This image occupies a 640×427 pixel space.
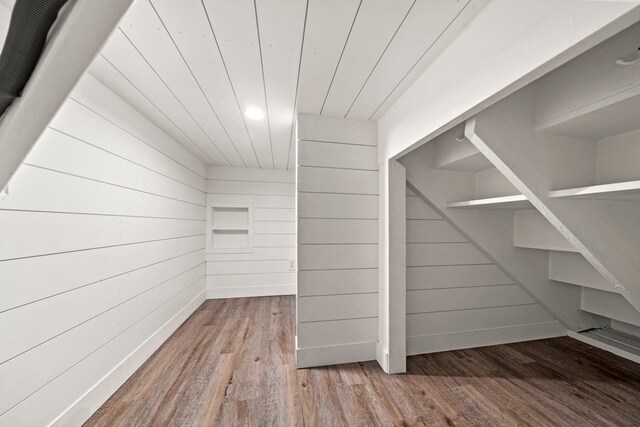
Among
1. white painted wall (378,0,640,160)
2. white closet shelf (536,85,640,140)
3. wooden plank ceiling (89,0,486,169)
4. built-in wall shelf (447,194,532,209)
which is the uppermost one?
wooden plank ceiling (89,0,486,169)

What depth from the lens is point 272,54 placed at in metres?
1.17

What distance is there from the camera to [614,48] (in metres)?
0.88

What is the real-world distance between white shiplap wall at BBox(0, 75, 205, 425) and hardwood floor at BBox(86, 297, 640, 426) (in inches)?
11.2

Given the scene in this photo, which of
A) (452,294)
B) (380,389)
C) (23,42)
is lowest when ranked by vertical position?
(380,389)

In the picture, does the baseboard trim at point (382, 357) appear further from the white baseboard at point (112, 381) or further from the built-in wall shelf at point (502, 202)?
the white baseboard at point (112, 381)

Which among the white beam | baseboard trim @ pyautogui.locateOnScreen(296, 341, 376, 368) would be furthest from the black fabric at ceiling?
baseboard trim @ pyautogui.locateOnScreen(296, 341, 376, 368)

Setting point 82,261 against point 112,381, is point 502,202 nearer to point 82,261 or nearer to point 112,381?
point 82,261

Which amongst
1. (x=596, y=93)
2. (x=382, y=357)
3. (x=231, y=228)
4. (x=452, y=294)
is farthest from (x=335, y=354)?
(x=231, y=228)

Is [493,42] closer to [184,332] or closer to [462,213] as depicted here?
[462,213]

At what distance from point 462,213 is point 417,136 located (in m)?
1.00

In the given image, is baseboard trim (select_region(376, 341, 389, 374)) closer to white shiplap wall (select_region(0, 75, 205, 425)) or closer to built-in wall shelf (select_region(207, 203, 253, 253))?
white shiplap wall (select_region(0, 75, 205, 425))

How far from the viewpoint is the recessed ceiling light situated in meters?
1.73

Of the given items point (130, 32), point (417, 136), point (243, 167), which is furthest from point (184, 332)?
point (417, 136)

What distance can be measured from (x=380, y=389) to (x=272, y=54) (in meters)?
2.15
